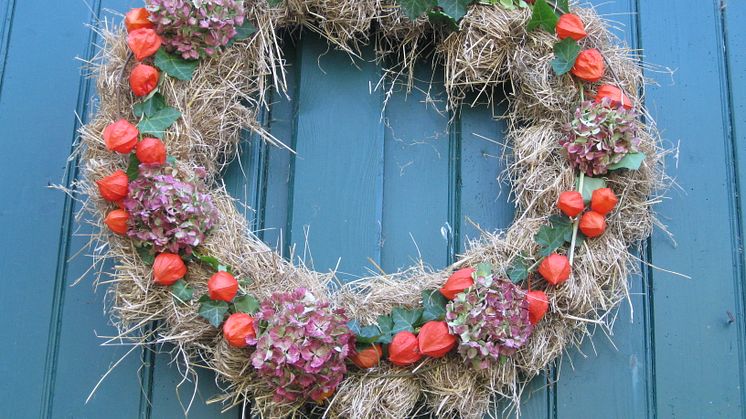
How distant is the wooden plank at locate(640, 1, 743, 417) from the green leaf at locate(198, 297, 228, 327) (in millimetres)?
910

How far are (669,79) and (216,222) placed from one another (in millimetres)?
1081

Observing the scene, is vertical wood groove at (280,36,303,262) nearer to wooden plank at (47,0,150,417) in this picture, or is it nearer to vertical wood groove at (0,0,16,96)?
wooden plank at (47,0,150,417)

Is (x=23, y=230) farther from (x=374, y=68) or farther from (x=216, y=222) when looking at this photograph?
(x=374, y=68)

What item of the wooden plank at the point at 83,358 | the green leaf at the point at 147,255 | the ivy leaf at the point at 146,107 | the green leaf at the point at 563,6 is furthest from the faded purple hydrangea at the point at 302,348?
the green leaf at the point at 563,6

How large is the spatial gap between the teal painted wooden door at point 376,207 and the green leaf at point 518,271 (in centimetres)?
18

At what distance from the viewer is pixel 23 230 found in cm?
165

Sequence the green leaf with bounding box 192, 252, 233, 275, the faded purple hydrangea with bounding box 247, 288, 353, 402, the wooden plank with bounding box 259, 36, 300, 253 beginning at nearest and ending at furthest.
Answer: the faded purple hydrangea with bounding box 247, 288, 353, 402 < the green leaf with bounding box 192, 252, 233, 275 < the wooden plank with bounding box 259, 36, 300, 253

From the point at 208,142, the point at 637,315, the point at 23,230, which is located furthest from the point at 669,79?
the point at 23,230

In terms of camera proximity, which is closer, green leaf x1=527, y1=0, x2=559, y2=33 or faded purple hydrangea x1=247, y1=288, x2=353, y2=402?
faded purple hydrangea x1=247, y1=288, x2=353, y2=402

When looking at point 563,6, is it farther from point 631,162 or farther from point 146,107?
point 146,107

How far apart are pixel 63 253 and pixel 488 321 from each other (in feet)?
3.00

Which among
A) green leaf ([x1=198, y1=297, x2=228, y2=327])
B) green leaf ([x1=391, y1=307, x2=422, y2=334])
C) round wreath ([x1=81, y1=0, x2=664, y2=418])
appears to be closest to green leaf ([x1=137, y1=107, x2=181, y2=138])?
round wreath ([x1=81, y1=0, x2=664, y2=418])

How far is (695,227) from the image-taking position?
1698mm

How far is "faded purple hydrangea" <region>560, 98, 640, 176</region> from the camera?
150 cm
